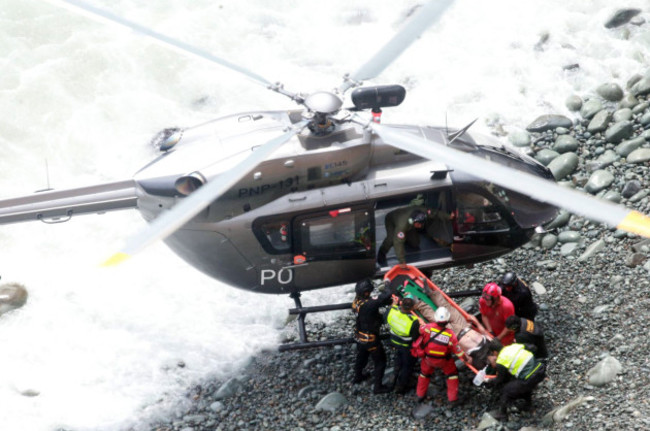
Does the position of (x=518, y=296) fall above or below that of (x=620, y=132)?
below

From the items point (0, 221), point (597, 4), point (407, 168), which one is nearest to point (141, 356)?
point (0, 221)

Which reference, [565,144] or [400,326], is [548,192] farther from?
[565,144]

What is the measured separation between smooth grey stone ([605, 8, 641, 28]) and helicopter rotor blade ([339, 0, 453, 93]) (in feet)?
31.8

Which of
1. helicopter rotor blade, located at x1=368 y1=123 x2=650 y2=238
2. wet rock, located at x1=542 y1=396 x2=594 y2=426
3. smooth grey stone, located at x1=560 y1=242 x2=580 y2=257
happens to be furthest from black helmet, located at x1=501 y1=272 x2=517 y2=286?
helicopter rotor blade, located at x1=368 y1=123 x2=650 y2=238

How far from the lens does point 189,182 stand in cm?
952

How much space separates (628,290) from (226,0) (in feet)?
41.4

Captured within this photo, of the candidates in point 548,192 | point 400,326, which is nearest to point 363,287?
point 400,326

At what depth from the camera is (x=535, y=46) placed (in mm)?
17266

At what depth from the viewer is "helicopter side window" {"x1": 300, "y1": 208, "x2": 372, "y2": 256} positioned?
32.6ft

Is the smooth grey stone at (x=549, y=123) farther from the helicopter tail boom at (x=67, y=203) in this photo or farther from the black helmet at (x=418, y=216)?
the helicopter tail boom at (x=67, y=203)

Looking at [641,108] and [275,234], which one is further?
[641,108]

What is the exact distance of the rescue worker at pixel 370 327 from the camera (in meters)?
9.73

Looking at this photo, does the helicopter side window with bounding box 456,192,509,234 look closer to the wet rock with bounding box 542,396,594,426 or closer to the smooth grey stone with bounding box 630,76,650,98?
the wet rock with bounding box 542,396,594,426

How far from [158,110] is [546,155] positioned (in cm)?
783
